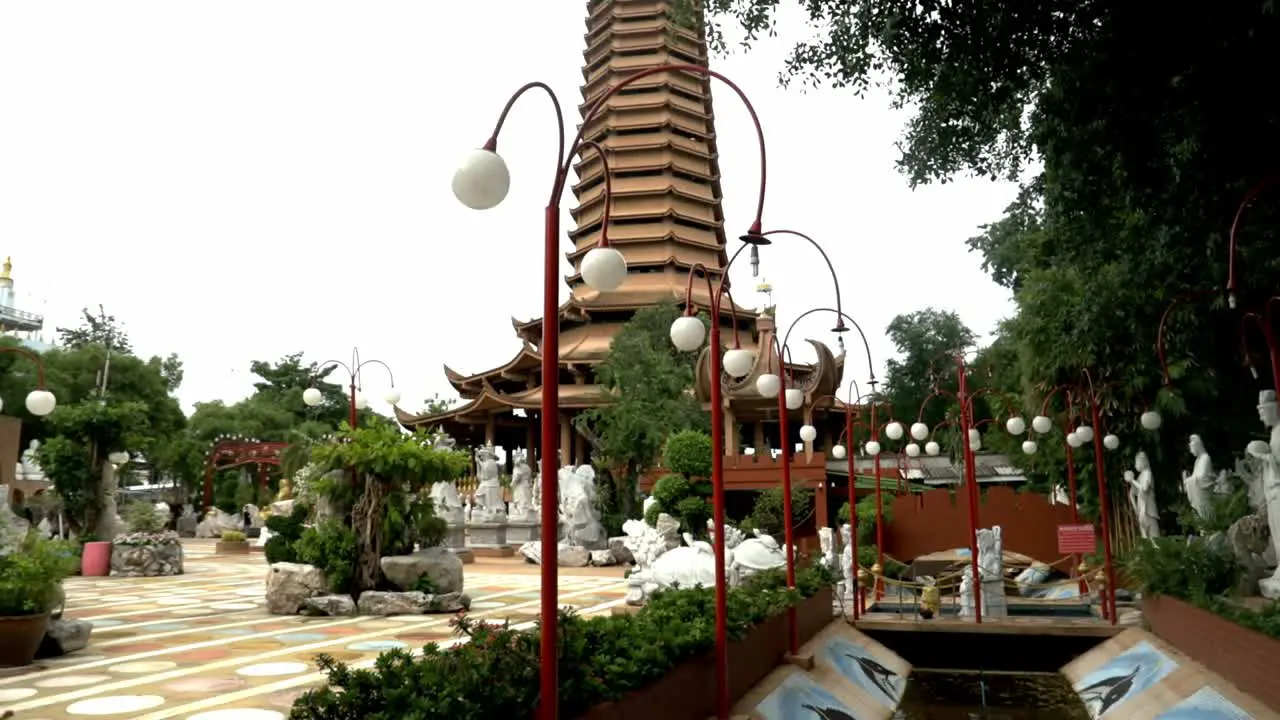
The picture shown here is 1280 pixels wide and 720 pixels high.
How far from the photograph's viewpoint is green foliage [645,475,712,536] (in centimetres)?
2077

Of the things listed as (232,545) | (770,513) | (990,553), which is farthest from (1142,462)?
(232,545)

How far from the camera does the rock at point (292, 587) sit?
41.3ft

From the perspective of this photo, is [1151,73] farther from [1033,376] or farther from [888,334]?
[888,334]

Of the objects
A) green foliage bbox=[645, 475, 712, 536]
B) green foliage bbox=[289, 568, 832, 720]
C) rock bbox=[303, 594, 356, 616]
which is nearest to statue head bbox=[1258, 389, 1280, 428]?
green foliage bbox=[289, 568, 832, 720]

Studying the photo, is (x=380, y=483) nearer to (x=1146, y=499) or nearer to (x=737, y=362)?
(x=737, y=362)

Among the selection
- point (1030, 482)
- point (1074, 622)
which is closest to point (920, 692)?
point (1074, 622)

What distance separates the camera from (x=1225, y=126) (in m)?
7.20

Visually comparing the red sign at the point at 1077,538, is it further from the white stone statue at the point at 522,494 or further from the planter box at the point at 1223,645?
the white stone statue at the point at 522,494

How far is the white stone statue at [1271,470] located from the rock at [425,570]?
984cm

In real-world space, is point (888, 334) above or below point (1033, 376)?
above

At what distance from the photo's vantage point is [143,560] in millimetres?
19500

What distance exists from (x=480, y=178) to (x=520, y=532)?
82.2 feet

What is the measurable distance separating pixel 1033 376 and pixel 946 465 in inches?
811

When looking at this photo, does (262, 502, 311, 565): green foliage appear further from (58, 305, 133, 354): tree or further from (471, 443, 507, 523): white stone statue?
(58, 305, 133, 354): tree
